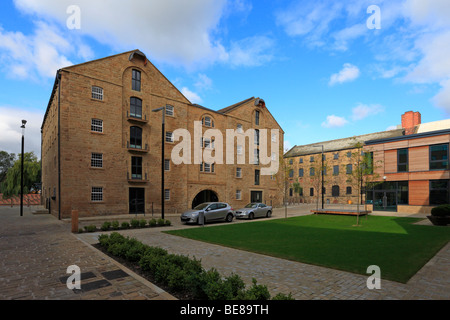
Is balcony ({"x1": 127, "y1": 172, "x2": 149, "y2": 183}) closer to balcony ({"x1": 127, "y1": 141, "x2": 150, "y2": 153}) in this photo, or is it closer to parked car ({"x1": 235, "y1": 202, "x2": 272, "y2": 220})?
balcony ({"x1": 127, "y1": 141, "x2": 150, "y2": 153})

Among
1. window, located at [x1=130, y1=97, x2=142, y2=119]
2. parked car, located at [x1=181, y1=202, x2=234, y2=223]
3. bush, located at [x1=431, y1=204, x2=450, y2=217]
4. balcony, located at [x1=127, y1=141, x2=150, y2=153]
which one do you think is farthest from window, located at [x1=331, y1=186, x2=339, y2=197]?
window, located at [x1=130, y1=97, x2=142, y2=119]

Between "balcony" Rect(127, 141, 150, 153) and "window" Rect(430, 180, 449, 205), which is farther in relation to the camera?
"balcony" Rect(127, 141, 150, 153)

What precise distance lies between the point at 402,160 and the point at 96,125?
31.3 m

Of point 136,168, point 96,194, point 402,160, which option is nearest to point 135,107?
point 136,168

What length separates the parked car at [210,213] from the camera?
61.0 feet

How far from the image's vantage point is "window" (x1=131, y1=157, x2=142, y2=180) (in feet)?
85.9

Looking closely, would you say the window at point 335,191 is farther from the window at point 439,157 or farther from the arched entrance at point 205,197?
the arched entrance at point 205,197

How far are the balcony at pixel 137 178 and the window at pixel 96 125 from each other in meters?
4.95

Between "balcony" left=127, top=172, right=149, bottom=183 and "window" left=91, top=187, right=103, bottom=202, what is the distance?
2.73 metres

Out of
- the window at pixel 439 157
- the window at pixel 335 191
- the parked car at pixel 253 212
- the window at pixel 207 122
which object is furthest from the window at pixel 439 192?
the window at pixel 335 191

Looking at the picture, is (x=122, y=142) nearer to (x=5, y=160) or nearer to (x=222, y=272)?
(x=222, y=272)

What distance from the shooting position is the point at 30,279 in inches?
254
